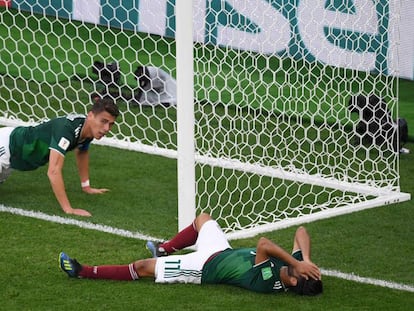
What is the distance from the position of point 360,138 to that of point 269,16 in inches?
51.2

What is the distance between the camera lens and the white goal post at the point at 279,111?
9.80m

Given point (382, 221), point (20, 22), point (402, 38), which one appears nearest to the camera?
point (382, 221)

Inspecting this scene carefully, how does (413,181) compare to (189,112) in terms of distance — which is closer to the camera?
(189,112)

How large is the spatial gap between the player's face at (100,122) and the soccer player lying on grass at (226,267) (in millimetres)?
1370

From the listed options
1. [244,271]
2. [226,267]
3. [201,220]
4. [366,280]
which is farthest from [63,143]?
[366,280]

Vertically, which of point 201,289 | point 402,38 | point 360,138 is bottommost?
point 201,289

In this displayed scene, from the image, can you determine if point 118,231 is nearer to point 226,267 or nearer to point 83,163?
point 83,163

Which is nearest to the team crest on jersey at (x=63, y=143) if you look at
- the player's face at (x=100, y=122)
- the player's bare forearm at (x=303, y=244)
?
the player's face at (x=100, y=122)

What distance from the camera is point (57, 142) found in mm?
9180

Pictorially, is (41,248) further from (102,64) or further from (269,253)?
(102,64)

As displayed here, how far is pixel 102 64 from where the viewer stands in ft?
39.0

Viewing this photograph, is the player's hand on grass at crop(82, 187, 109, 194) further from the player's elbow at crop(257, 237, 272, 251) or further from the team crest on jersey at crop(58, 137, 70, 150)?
the player's elbow at crop(257, 237, 272, 251)

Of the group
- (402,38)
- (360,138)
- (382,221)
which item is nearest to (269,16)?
(360,138)

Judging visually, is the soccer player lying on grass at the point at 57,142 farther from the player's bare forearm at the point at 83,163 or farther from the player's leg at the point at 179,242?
the player's leg at the point at 179,242
